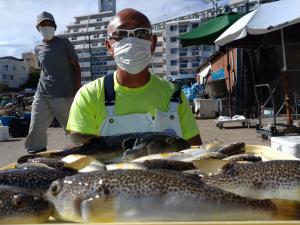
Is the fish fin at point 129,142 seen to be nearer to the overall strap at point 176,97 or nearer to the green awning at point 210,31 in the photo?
the overall strap at point 176,97

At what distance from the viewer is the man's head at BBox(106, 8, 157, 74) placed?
3428 millimetres

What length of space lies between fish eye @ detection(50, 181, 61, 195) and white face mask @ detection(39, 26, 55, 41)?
594 centimetres

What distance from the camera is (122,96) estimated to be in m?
3.57

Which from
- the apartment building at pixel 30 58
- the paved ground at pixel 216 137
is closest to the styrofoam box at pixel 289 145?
the paved ground at pixel 216 137

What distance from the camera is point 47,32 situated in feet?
24.5

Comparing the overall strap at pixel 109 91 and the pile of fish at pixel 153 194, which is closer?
the pile of fish at pixel 153 194

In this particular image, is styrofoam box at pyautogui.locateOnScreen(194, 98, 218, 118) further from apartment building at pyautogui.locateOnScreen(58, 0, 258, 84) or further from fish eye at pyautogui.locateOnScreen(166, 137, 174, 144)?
apartment building at pyautogui.locateOnScreen(58, 0, 258, 84)

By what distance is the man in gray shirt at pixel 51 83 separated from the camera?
23.6 feet

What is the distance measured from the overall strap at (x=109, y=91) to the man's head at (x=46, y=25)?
4.03m

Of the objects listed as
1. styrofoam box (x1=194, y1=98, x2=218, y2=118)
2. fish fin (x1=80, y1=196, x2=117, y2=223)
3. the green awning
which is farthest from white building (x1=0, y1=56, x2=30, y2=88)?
fish fin (x1=80, y1=196, x2=117, y2=223)

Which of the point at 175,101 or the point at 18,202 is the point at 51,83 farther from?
the point at 18,202

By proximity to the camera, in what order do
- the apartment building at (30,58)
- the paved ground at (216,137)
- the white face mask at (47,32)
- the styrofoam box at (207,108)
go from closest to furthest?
the white face mask at (47,32) < the paved ground at (216,137) < the styrofoam box at (207,108) < the apartment building at (30,58)

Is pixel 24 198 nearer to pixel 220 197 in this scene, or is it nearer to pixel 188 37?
pixel 220 197

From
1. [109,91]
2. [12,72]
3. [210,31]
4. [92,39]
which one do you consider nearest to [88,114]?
[109,91]
